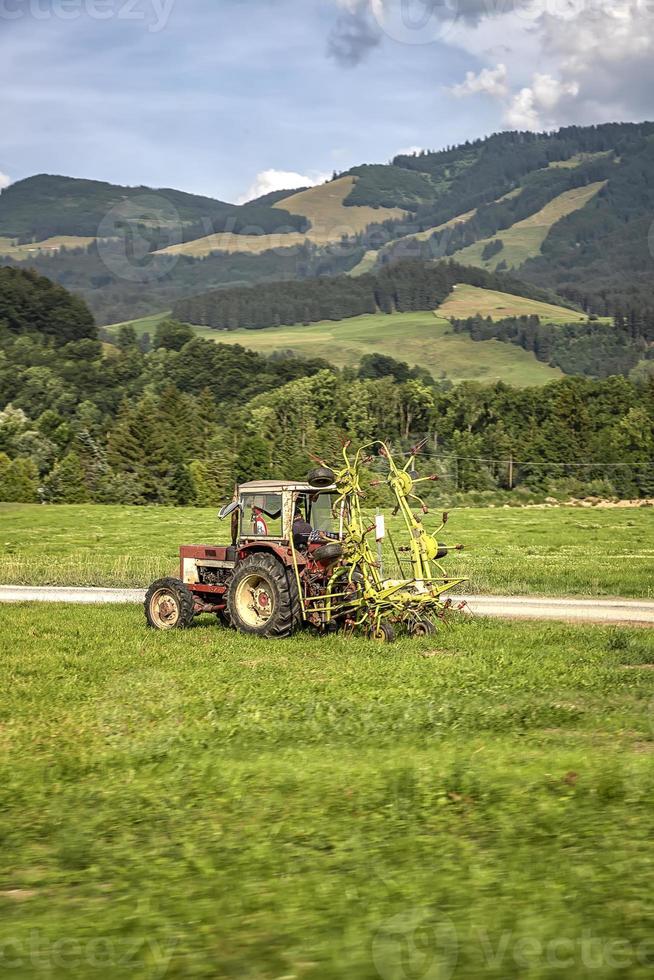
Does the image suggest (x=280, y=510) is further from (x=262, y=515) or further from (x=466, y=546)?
(x=466, y=546)

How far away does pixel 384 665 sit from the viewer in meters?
13.2

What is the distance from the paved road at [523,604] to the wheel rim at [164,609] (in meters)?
5.81

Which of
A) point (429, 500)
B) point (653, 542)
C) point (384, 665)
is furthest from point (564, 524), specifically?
point (384, 665)

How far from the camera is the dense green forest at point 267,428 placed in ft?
303

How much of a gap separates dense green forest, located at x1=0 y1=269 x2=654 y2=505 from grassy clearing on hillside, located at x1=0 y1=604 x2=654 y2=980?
65501 millimetres

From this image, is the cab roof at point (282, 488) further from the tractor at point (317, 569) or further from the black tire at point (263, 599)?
the black tire at point (263, 599)

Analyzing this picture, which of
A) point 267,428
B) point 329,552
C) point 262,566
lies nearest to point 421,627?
point 329,552

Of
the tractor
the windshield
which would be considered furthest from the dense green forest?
the windshield

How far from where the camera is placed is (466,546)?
145 ft

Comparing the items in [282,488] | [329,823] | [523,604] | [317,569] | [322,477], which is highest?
[322,477]

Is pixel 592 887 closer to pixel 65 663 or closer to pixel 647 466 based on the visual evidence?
pixel 65 663

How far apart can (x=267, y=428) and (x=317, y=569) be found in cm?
9189

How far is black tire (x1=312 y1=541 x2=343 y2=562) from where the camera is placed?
1608 cm

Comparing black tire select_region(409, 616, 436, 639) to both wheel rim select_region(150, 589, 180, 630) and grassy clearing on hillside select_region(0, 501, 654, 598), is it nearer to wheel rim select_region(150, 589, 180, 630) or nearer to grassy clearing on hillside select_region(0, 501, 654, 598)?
wheel rim select_region(150, 589, 180, 630)
